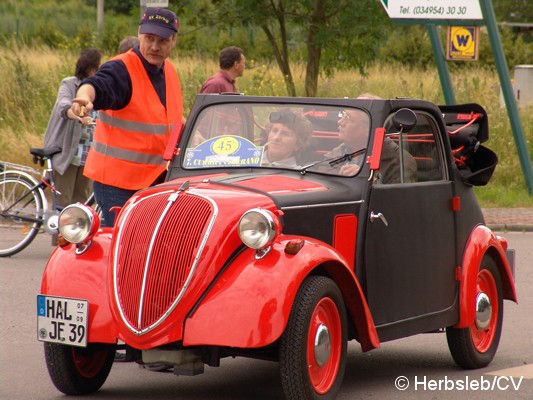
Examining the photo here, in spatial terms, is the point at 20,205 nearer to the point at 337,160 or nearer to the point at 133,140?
the point at 133,140


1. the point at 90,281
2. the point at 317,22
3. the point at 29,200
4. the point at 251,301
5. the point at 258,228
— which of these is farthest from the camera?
the point at 317,22

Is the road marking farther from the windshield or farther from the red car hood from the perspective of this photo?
the red car hood

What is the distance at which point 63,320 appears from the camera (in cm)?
579

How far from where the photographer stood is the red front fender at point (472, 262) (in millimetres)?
7094

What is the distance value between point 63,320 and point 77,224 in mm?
534

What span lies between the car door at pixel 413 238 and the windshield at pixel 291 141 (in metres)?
0.21

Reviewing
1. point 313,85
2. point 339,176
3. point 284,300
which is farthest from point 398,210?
point 313,85

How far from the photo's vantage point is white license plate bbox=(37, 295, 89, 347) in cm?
573

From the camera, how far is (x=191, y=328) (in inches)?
215

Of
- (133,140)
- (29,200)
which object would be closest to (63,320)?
(133,140)

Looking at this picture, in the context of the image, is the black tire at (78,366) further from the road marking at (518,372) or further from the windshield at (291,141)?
the road marking at (518,372)

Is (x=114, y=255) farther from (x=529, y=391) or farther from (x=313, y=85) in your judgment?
(x=313, y=85)

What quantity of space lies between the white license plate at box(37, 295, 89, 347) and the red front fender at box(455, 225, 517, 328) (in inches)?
98.3

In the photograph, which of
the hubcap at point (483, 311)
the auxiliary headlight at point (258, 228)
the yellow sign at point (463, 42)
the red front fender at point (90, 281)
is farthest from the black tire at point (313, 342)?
the yellow sign at point (463, 42)
